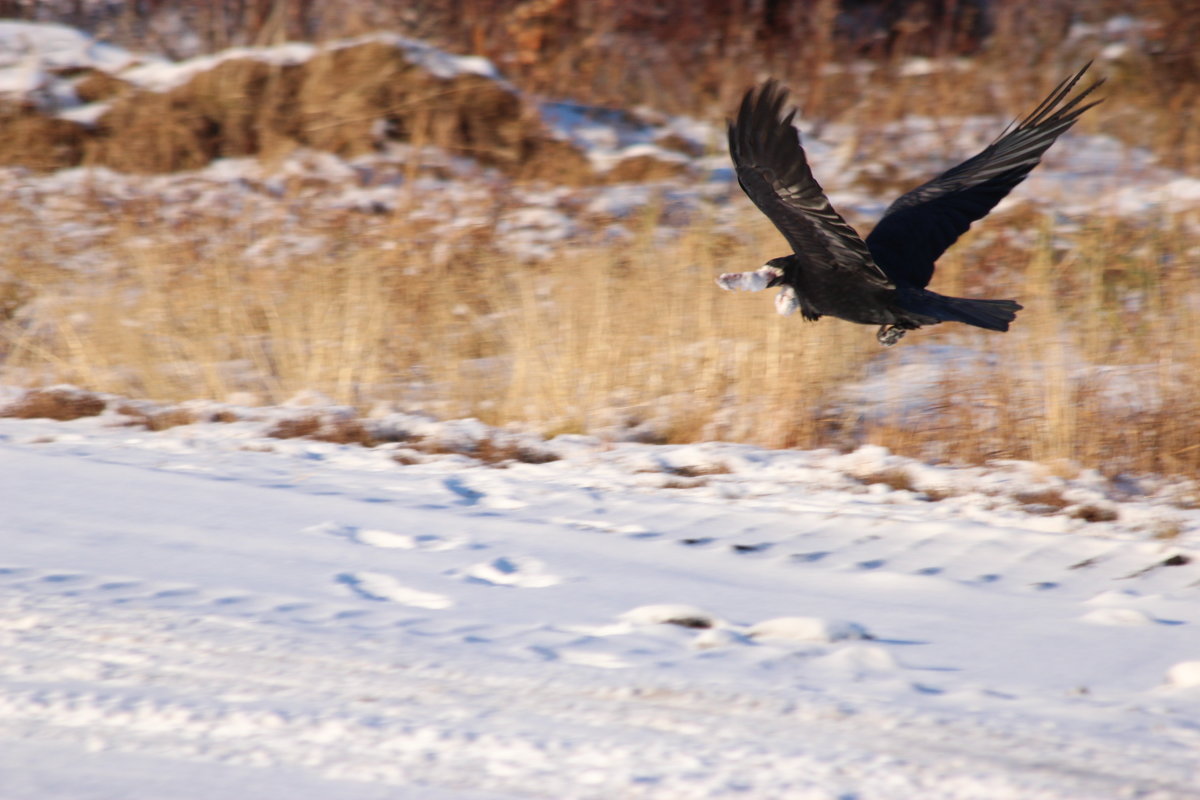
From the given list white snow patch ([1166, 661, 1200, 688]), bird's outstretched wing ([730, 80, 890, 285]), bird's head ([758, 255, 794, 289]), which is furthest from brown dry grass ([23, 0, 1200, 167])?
white snow patch ([1166, 661, 1200, 688])

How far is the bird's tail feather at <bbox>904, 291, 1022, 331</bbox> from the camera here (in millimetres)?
3764

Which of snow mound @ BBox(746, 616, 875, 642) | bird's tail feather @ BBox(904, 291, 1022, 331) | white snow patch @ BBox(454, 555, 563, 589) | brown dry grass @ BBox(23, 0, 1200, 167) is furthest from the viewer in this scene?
brown dry grass @ BBox(23, 0, 1200, 167)

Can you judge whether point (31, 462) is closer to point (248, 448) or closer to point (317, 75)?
point (248, 448)

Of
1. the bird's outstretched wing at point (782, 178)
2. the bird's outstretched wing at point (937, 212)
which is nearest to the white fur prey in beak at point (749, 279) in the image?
the bird's outstretched wing at point (782, 178)

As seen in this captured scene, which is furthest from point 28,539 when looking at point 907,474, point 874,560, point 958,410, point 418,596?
point 958,410

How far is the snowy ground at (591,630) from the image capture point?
7.61 ft

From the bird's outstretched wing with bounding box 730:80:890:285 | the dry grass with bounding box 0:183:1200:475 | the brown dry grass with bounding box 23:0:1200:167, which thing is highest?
the brown dry grass with bounding box 23:0:1200:167

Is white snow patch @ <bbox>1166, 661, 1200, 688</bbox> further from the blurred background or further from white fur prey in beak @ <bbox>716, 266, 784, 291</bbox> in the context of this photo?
the blurred background

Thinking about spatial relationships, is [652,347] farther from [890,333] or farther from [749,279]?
[749,279]

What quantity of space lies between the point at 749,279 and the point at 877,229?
2.44 ft

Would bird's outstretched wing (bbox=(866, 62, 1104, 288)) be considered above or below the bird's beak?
above

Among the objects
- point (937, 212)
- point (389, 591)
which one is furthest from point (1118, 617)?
point (389, 591)

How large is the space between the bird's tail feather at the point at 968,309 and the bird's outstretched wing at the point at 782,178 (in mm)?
336

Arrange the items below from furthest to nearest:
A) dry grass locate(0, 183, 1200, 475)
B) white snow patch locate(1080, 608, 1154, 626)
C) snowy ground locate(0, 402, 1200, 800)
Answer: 1. dry grass locate(0, 183, 1200, 475)
2. white snow patch locate(1080, 608, 1154, 626)
3. snowy ground locate(0, 402, 1200, 800)
